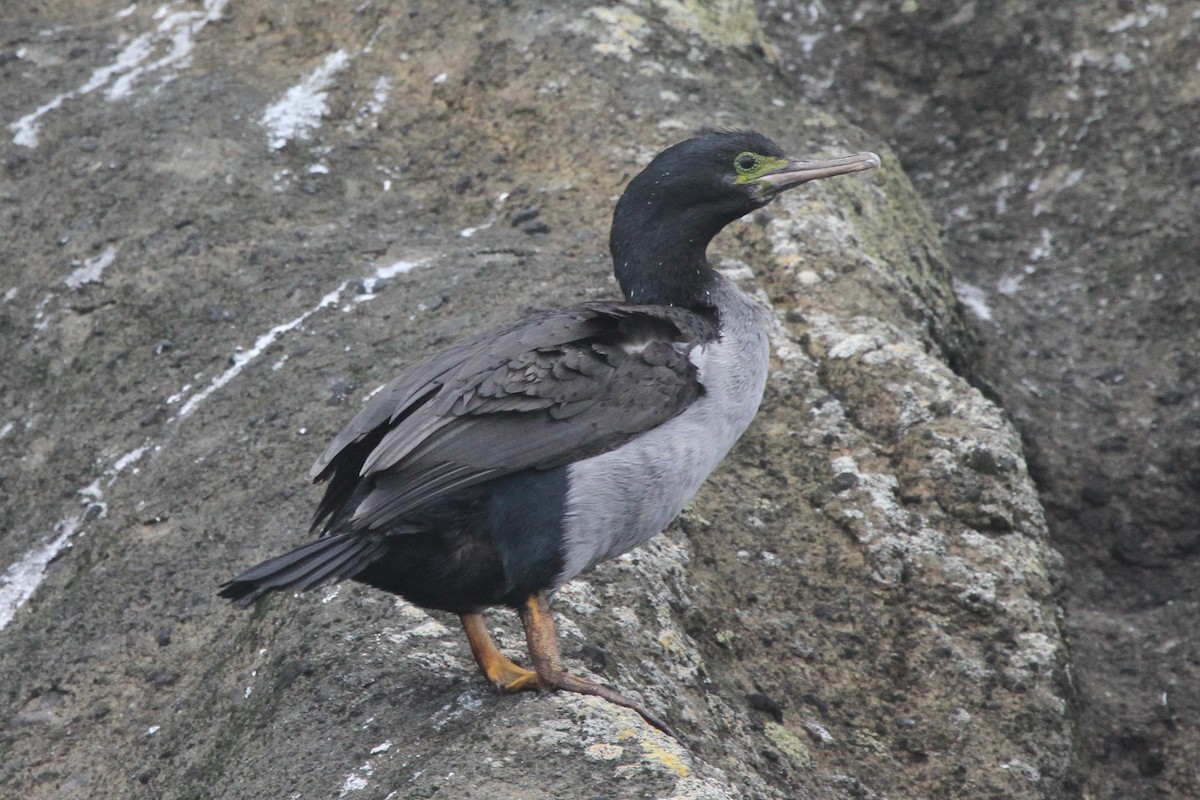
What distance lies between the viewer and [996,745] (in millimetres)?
4797

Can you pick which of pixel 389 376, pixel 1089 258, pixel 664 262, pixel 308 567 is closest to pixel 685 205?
pixel 664 262

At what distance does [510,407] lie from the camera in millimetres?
3902

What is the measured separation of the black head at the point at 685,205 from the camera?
184 inches

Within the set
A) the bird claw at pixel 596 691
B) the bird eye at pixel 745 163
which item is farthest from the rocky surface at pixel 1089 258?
the bird eye at pixel 745 163

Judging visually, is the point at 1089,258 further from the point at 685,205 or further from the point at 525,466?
the point at 525,466

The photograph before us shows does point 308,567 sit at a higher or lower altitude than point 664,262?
lower

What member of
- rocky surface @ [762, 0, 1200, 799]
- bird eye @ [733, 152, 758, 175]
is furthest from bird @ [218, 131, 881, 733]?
rocky surface @ [762, 0, 1200, 799]

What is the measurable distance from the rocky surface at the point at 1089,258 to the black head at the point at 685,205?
226 centimetres

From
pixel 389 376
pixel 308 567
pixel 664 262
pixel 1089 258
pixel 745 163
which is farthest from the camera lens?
pixel 1089 258

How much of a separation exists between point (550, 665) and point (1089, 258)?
489 cm

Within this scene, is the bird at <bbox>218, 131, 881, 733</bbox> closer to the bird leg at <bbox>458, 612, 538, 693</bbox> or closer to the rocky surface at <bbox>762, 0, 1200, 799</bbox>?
the bird leg at <bbox>458, 612, 538, 693</bbox>

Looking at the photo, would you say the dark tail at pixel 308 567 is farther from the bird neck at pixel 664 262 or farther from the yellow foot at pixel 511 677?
the bird neck at pixel 664 262

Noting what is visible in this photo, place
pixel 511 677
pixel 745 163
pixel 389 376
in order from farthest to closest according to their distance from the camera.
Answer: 1. pixel 389 376
2. pixel 745 163
3. pixel 511 677

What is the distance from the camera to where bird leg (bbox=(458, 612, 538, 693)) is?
152 inches
